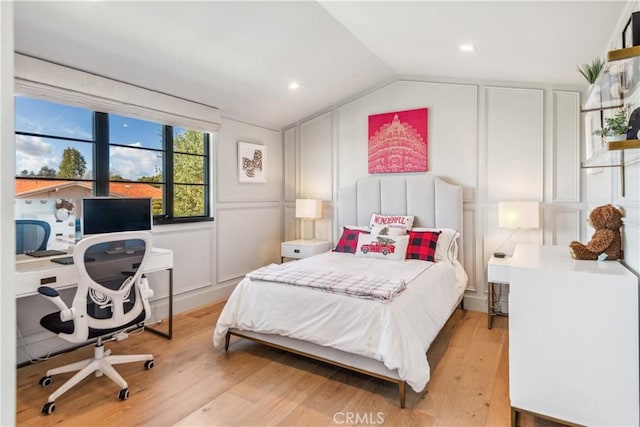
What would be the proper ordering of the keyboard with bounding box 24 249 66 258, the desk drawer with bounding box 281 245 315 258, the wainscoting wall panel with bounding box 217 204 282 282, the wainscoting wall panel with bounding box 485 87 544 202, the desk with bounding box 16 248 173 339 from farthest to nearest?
the desk drawer with bounding box 281 245 315 258 < the wainscoting wall panel with bounding box 217 204 282 282 < the wainscoting wall panel with bounding box 485 87 544 202 < the keyboard with bounding box 24 249 66 258 < the desk with bounding box 16 248 173 339

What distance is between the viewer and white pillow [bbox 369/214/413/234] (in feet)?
12.9

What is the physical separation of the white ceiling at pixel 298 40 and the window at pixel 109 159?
45 centimetres

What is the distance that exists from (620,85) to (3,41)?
8.35 ft

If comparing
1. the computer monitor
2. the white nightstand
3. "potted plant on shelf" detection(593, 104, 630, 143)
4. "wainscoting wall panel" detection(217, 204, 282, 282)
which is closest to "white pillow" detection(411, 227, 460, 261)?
the white nightstand

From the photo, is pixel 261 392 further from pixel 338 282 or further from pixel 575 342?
pixel 575 342

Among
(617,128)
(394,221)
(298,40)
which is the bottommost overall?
(394,221)

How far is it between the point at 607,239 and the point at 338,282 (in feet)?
5.34

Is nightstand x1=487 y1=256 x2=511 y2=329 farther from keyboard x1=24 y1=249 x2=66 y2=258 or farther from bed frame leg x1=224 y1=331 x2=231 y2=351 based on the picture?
keyboard x1=24 y1=249 x2=66 y2=258

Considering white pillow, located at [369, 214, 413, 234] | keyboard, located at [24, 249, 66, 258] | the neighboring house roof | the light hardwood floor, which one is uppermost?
the neighboring house roof

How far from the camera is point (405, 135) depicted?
13.8 ft

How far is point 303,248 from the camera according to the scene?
176 inches

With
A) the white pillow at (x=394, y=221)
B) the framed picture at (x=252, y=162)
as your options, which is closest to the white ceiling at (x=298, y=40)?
the framed picture at (x=252, y=162)

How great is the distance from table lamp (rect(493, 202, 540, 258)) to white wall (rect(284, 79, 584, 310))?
282mm

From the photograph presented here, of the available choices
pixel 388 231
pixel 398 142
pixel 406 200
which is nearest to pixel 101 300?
pixel 388 231
